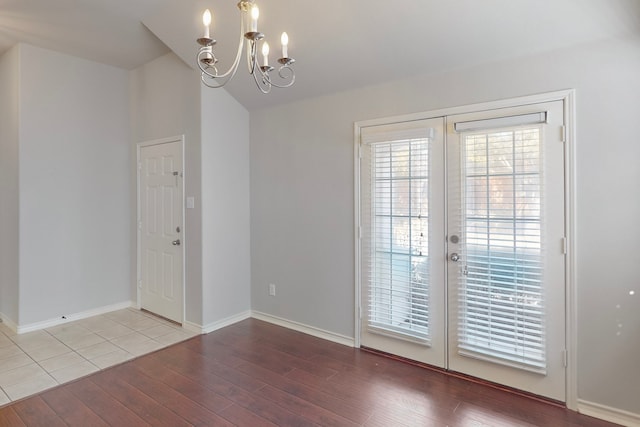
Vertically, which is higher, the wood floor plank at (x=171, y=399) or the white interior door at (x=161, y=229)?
the white interior door at (x=161, y=229)

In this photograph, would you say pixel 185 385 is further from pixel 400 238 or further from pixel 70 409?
pixel 400 238

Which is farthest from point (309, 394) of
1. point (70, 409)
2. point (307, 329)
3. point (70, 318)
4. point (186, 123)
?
point (70, 318)

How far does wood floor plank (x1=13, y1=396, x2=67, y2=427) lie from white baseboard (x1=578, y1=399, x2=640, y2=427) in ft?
10.6

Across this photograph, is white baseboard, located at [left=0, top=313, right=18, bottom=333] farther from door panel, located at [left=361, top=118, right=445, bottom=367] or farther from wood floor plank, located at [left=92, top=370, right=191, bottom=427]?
door panel, located at [left=361, top=118, right=445, bottom=367]

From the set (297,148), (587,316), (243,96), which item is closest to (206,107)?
(243,96)

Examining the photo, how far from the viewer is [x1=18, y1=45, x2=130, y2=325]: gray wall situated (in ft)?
12.1

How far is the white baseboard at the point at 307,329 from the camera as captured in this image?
337cm

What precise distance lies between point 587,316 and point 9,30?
531cm

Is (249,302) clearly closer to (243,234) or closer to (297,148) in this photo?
(243,234)

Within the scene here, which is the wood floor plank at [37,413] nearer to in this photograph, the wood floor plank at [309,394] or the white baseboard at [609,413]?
the wood floor plank at [309,394]

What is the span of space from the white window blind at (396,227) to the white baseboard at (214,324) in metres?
1.57

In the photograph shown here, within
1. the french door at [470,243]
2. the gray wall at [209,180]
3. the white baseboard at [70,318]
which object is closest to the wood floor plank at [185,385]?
the gray wall at [209,180]

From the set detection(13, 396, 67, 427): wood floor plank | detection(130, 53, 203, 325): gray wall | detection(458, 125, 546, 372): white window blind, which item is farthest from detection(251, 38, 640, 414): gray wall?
detection(13, 396, 67, 427): wood floor plank

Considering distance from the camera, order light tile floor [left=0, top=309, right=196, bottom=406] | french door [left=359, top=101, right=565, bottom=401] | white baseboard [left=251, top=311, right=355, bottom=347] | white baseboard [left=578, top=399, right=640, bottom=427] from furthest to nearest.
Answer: white baseboard [left=251, top=311, right=355, bottom=347]
light tile floor [left=0, top=309, right=196, bottom=406]
french door [left=359, top=101, right=565, bottom=401]
white baseboard [left=578, top=399, right=640, bottom=427]
